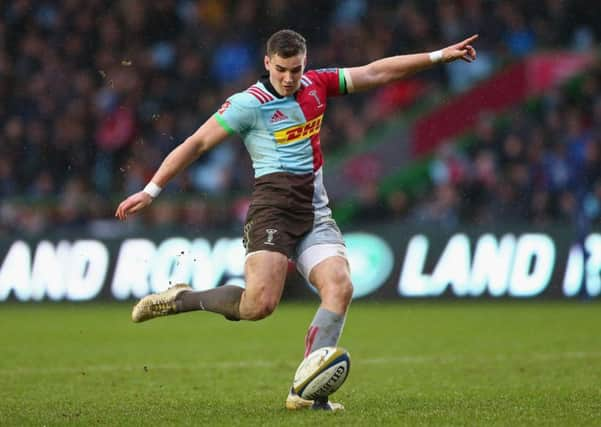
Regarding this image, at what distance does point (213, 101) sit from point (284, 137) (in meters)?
14.1

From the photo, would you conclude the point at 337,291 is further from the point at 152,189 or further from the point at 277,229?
the point at 152,189

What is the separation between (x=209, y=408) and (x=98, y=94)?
14.6 meters

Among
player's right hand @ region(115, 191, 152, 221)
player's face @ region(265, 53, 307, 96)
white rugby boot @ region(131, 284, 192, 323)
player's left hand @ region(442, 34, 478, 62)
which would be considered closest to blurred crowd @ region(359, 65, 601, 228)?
white rugby boot @ region(131, 284, 192, 323)

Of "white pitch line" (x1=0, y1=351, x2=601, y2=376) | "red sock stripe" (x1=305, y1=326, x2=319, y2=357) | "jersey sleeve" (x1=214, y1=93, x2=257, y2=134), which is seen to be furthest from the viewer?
"white pitch line" (x1=0, y1=351, x2=601, y2=376)

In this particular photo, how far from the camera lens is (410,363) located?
32.2 feet

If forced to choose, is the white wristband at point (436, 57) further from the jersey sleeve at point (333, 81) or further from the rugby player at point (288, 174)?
the jersey sleeve at point (333, 81)

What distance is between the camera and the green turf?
21.9ft

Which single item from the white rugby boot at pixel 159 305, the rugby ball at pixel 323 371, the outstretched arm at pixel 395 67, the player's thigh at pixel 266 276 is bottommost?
the rugby ball at pixel 323 371

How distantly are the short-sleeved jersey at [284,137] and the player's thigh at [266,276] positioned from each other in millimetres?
305

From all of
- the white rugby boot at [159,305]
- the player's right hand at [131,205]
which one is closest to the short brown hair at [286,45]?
the player's right hand at [131,205]

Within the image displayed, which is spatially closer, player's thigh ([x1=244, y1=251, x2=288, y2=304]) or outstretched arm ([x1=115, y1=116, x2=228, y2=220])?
outstretched arm ([x1=115, y1=116, x2=228, y2=220])

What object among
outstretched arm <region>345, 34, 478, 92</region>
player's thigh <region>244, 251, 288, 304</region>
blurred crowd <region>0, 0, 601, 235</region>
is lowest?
player's thigh <region>244, 251, 288, 304</region>

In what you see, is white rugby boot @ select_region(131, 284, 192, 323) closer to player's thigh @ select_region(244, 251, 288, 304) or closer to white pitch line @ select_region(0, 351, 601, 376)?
player's thigh @ select_region(244, 251, 288, 304)

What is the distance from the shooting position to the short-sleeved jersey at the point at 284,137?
6941mm
